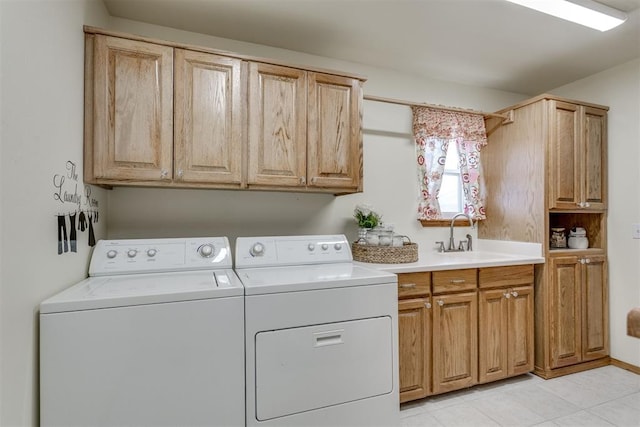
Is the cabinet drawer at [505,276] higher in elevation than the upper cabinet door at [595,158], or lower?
lower

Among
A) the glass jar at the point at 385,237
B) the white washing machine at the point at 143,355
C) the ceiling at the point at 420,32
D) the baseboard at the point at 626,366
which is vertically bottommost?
the baseboard at the point at 626,366

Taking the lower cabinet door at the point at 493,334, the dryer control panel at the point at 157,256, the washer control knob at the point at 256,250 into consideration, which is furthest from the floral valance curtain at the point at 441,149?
the dryer control panel at the point at 157,256

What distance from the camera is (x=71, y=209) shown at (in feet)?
4.61

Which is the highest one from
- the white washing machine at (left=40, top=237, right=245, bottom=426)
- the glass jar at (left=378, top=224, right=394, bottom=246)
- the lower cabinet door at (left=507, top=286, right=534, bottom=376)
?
the glass jar at (left=378, top=224, right=394, bottom=246)

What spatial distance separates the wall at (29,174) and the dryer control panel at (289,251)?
2.70ft

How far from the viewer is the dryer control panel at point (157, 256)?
64.4 inches

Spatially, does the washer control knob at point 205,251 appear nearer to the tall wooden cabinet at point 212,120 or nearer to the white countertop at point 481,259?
the tall wooden cabinet at point 212,120

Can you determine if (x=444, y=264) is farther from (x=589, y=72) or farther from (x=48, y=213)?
(x=589, y=72)

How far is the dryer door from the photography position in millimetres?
1361

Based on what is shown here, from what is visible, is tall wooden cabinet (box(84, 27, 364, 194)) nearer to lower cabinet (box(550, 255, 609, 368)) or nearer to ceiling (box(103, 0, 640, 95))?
ceiling (box(103, 0, 640, 95))

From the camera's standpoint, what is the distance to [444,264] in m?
2.14

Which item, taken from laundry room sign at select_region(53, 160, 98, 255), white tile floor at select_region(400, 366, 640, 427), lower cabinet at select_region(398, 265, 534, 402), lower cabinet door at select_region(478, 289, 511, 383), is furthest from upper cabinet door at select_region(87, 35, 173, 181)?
lower cabinet door at select_region(478, 289, 511, 383)

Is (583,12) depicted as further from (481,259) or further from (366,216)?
(366,216)

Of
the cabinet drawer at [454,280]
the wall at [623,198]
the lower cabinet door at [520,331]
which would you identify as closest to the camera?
the cabinet drawer at [454,280]
